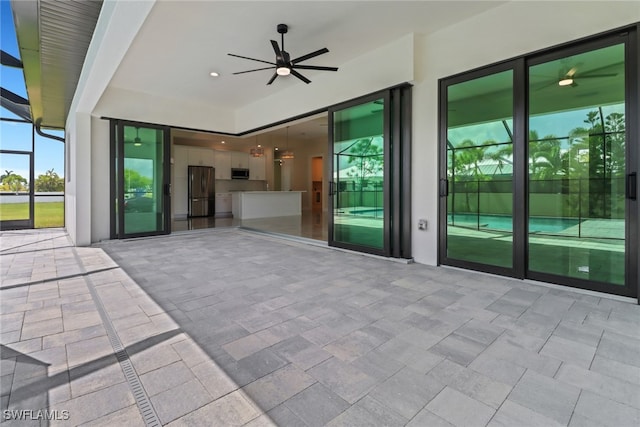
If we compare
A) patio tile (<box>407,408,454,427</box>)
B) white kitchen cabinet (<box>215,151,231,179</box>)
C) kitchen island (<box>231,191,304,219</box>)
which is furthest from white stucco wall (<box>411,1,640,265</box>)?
white kitchen cabinet (<box>215,151,231,179</box>)

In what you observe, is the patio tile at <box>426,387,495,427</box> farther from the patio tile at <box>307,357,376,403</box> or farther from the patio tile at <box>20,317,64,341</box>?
the patio tile at <box>20,317,64,341</box>

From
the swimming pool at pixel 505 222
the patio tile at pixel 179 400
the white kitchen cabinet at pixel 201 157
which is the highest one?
the white kitchen cabinet at pixel 201 157

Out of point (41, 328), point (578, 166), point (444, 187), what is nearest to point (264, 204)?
point (444, 187)

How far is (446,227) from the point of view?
3.97 m

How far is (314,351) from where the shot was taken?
1860 millimetres

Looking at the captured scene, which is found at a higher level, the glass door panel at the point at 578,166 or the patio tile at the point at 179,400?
the glass door panel at the point at 578,166

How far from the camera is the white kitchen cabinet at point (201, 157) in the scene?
10406mm

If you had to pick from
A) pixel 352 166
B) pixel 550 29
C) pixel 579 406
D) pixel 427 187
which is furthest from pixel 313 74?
pixel 579 406

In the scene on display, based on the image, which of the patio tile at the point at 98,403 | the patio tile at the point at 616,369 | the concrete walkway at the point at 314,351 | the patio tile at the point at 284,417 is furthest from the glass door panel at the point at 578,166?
the patio tile at the point at 98,403

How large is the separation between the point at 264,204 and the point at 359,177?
235 inches

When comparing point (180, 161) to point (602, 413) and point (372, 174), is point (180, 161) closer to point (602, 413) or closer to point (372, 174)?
point (372, 174)

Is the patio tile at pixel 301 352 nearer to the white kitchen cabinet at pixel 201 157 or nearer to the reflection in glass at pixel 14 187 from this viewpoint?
the white kitchen cabinet at pixel 201 157

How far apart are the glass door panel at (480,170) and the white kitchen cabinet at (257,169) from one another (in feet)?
30.2

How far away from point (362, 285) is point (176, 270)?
2327 mm
